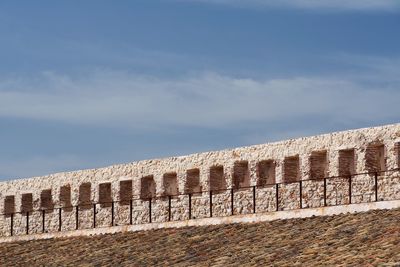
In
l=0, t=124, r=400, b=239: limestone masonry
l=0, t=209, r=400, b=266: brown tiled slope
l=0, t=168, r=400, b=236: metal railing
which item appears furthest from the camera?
l=0, t=124, r=400, b=239: limestone masonry

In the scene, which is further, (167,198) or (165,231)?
(167,198)

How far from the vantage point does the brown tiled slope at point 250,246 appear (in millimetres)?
24531

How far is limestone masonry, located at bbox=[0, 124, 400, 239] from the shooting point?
31.0 m

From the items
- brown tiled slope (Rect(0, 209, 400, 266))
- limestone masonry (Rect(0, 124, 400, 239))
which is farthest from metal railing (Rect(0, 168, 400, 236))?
brown tiled slope (Rect(0, 209, 400, 266))

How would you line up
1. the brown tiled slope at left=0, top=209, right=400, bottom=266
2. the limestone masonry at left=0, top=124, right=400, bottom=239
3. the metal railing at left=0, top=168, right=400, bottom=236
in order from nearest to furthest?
the brown tiled slope at left=0, top=209, right=400, bottom=266
the metal railing at left=0, top=168, right=400, bottom=236
the limestone masonry at left=0, top=124, right=400, bottom=239

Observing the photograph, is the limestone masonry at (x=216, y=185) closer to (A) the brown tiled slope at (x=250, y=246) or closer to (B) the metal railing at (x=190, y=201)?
(B) the metal railing at (x=190, y=201)

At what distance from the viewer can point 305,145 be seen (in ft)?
107

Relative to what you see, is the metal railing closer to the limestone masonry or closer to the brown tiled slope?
the limestone masonry

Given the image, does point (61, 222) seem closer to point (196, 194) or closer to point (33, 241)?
point (33, 241)

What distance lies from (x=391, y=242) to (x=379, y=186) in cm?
597

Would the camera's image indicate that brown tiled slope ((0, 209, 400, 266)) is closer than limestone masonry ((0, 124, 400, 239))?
Yes

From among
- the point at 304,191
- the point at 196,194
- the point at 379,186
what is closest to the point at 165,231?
the point at 196,194

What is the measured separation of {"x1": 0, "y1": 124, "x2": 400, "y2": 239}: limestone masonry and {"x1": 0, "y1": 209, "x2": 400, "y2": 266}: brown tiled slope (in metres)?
1.27

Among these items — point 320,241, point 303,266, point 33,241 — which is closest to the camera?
point 303,266
